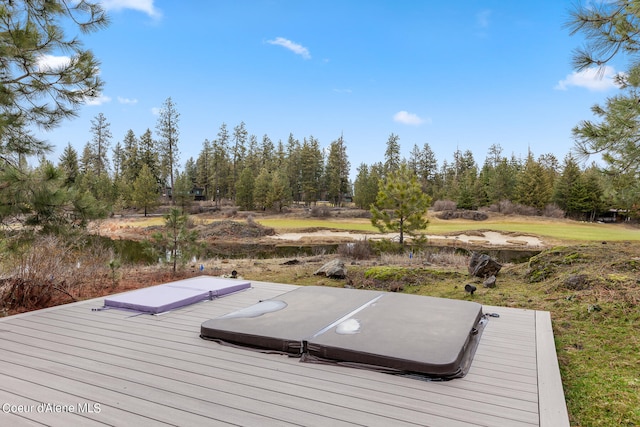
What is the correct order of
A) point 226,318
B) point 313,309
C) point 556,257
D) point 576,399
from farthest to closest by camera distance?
point 556,257
point 313,309
point 226,318
point 576,399

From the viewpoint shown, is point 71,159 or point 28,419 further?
point 71,159

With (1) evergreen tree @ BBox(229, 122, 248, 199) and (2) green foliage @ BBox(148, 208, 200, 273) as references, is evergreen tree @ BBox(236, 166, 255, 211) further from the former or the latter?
(2) green foliage @ BBox(148, 208, 200, 273)

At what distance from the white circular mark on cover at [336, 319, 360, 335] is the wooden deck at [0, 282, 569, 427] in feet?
1.33

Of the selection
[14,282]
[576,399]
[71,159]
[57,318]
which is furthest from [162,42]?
[71,159]

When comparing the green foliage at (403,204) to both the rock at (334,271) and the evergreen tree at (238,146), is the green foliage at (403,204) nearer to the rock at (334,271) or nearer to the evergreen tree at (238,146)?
the rock at (334,271)

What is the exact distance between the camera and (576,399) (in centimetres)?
254

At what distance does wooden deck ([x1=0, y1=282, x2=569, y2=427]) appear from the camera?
1.79 meters

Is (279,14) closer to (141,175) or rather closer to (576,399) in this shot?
(576,399)

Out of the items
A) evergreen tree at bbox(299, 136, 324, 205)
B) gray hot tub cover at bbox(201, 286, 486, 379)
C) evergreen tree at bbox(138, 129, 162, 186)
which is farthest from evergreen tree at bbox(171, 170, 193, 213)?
gray hot tub cover at bbox(201, 286, 486, 379)

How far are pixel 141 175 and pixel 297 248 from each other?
72.1 feet

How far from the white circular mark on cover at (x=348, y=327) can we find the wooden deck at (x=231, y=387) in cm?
41

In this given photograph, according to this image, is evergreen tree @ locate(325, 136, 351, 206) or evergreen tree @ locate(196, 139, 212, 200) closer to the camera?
evergreen tree @ locate(325, 136, 351, 206)

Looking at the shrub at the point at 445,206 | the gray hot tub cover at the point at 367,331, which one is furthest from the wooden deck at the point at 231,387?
the shrub at the point at 445,206

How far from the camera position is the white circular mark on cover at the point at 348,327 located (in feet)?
8.98
